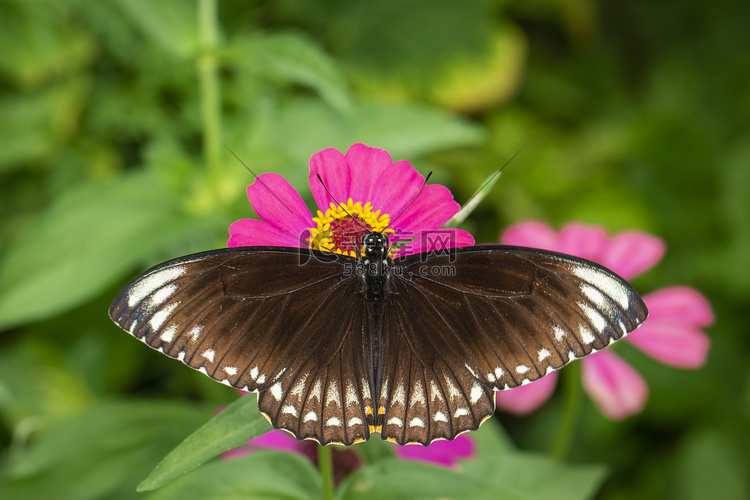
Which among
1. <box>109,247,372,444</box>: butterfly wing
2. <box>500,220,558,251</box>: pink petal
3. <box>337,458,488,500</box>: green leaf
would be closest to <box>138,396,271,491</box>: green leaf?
<box>109,247,372,444</box>: butterfly wing

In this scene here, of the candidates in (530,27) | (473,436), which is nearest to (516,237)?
(473,436)

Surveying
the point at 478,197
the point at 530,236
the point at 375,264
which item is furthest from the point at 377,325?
the point at 530,236

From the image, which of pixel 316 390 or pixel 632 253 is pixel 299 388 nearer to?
pixel 316 390

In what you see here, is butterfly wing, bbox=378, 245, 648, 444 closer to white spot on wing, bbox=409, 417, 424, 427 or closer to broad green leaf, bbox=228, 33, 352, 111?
white spot on wing, bbox=409, 417, 424, 427

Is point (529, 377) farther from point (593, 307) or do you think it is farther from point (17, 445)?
point (17, 445)

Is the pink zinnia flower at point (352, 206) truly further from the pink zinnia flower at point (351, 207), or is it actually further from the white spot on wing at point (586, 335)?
the white spot on wing at point (586, 335)

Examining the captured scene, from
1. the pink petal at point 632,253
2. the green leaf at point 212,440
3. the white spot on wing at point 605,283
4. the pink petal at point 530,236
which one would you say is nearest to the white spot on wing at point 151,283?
the green leaf at point 212,440
